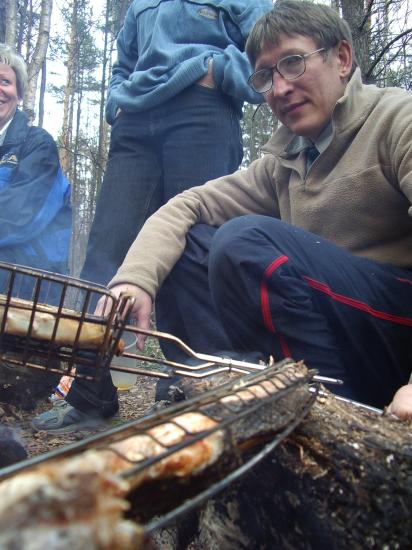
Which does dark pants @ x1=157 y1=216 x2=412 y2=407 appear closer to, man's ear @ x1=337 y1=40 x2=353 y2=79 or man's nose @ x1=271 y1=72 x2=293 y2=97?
man's nose @ x1=271 y1=72 x2=293 y2=97

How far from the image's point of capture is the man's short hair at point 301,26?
1.83 metres

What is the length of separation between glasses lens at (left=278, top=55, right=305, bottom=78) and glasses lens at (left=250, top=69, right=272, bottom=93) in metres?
0.07

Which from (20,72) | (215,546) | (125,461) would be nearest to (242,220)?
(215,546)

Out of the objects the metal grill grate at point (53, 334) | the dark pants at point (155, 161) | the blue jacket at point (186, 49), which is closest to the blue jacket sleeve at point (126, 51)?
the blue jacket at point (186, 49)

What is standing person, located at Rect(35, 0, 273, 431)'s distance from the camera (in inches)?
93.4

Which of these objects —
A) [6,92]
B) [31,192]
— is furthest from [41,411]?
[6,92]

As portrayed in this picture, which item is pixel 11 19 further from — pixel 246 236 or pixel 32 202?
pixel 246 236

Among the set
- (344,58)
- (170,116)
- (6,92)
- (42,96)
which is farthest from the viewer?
(42,96)

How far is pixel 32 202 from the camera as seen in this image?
298 centimetres

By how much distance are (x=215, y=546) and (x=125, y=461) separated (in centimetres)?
73

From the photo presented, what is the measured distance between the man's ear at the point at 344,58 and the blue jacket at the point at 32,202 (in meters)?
1.90

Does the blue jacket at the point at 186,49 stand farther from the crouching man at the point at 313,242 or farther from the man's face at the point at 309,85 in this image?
the man's face at the point at 309,85

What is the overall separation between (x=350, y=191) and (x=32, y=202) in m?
2.01

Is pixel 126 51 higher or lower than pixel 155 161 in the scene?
higher
